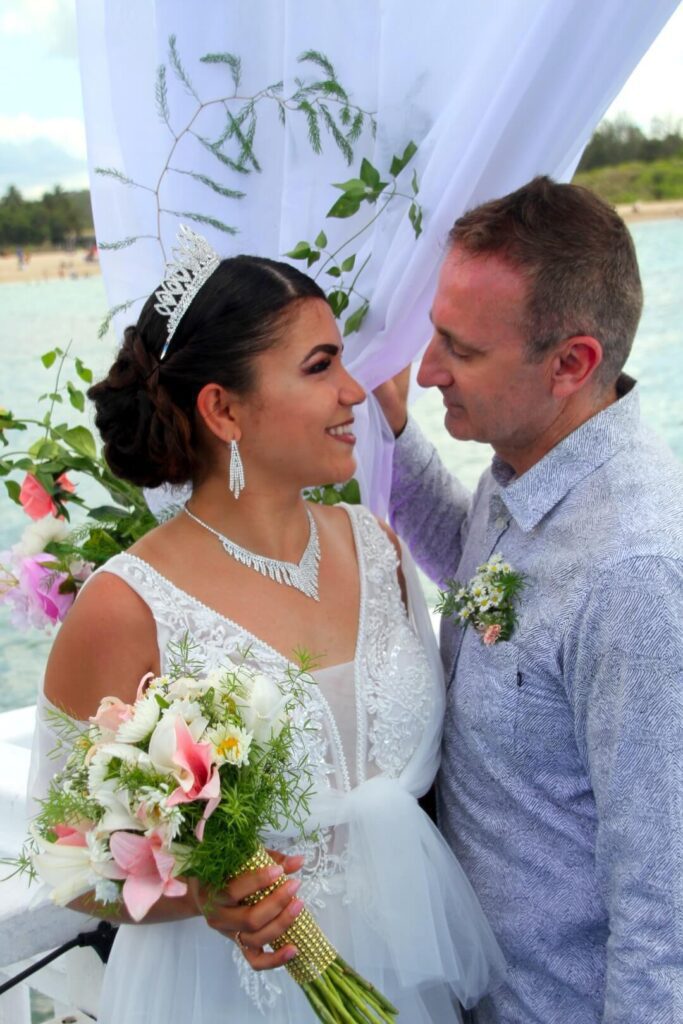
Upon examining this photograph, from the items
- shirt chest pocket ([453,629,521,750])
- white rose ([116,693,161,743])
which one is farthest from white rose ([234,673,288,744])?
shirt chest pocket ([453,629,521,750])

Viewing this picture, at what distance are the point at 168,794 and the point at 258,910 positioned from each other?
0.25m

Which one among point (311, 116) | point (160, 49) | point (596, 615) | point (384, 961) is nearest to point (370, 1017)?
point (384, 961)

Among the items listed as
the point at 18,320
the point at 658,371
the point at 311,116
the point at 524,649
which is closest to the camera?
the point at 524,649

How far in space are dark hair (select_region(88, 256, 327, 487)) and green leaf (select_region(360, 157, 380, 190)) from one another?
0.21 m

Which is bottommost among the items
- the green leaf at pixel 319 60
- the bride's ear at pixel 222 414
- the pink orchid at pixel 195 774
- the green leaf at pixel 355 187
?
the pink orchid at pixel 195 774

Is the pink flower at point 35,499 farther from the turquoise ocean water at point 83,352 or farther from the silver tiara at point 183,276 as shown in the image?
the turquoise ocean water at point 83,352

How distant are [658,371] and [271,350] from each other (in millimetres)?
6696

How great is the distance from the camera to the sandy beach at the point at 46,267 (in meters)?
4.11

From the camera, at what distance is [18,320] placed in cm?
650

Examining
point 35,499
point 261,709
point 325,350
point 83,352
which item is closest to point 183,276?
point 325,350

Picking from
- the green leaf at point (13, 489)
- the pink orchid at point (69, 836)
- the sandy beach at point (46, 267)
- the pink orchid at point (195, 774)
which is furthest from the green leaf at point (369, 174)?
the sandy beach at point (46, 267)

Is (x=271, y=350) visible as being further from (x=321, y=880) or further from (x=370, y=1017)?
(x=370, y=1017)

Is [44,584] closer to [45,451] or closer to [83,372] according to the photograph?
[45,451]

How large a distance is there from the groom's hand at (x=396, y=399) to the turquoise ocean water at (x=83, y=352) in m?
2.41
